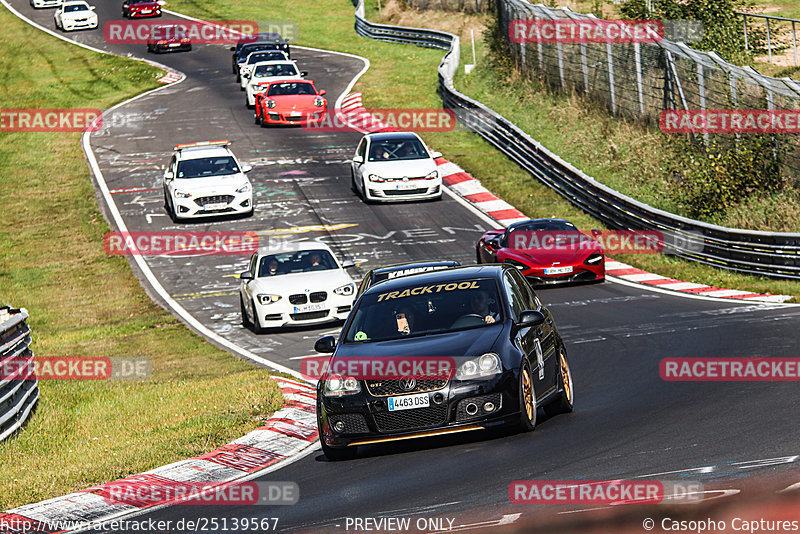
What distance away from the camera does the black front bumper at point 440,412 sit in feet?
32.2

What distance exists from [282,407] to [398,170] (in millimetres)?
17613

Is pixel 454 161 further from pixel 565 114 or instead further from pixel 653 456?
pixel 653 456

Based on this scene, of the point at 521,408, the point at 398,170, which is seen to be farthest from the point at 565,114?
the point at 521,408

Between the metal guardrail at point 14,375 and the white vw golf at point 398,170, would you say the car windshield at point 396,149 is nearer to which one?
the white vw golf at point 398,170

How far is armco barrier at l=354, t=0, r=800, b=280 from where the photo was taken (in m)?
22.0

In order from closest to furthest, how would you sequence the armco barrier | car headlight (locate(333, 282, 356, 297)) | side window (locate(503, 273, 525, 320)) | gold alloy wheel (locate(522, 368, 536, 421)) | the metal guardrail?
gold alloy wheel (locate(522, 368, 536, 421)), side window (locate(503, 273, 525, 320)), the metal guardrail, car headlight (locate(333, 282, 356, 297)), the armco barrier

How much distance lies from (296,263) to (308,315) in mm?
1579

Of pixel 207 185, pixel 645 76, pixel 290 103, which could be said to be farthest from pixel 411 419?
pixel 290 103

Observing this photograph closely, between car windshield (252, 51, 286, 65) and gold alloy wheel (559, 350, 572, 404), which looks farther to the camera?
car windshield (252, 51, 286, 65)

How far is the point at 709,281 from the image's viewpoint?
74.5 feet

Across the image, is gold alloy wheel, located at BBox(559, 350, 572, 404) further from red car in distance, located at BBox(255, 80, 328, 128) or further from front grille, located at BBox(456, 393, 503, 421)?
red car in distance, located at BBox(255, 80, 328, 128)

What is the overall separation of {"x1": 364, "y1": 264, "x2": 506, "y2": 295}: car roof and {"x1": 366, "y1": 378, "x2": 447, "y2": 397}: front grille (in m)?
1.43

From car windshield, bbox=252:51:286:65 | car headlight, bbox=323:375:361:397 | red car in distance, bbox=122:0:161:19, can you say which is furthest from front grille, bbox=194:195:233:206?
red car in distance, bbox=122:0:161:19

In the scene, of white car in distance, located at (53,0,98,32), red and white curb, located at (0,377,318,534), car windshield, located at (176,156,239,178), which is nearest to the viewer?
red and white curb, located at (0,377,318,534)
